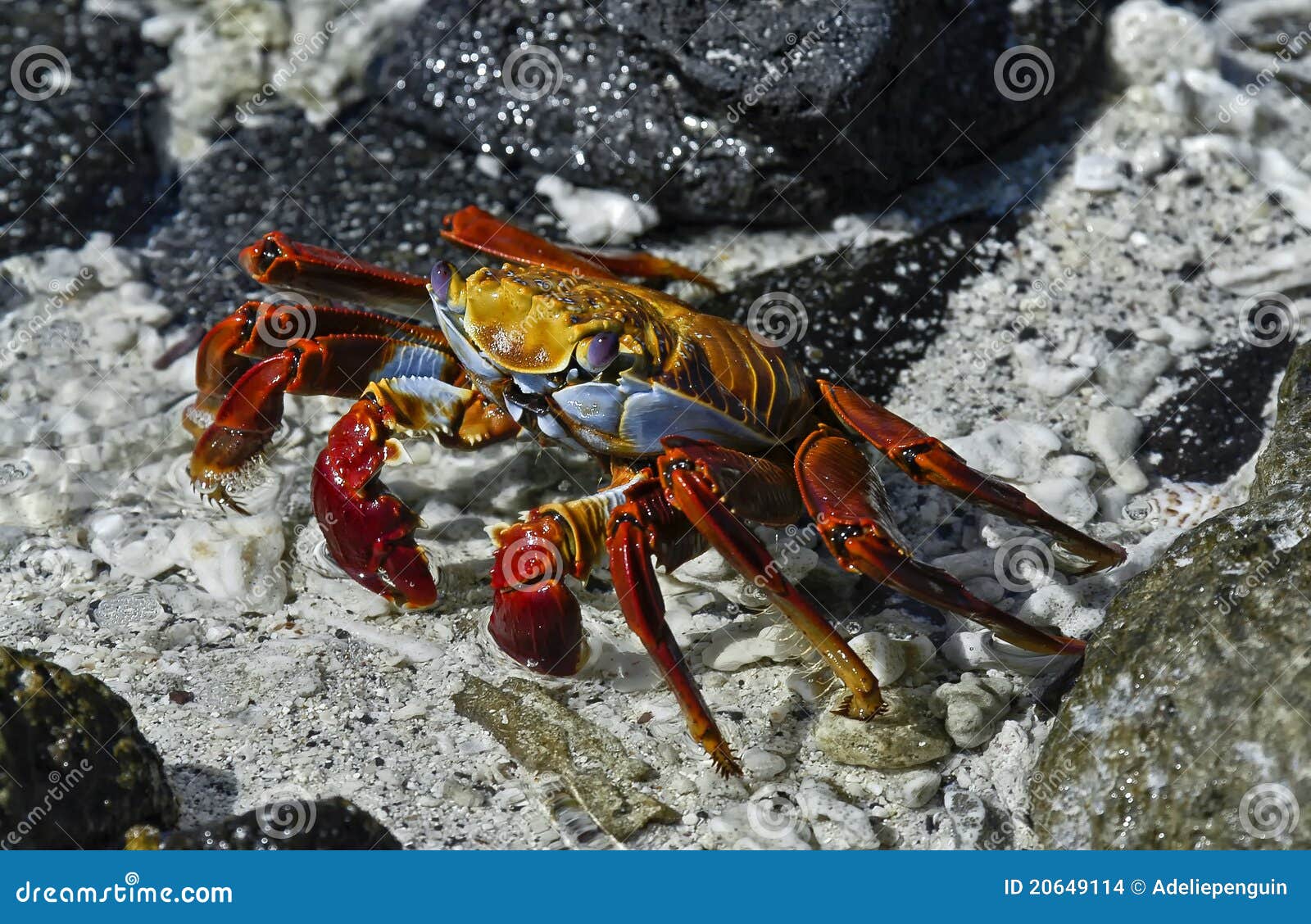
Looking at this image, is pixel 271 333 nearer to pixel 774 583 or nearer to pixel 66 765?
pixel 66 765

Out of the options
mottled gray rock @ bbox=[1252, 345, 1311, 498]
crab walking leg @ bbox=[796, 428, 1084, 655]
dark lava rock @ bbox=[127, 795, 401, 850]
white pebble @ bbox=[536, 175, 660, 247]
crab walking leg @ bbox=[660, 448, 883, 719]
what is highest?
mottled gray rock @ bbox=[1252, 345, 1311, 498]

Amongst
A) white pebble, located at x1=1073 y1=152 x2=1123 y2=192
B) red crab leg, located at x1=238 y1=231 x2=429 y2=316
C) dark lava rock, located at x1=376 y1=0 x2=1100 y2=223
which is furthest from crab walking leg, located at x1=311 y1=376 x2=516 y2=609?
white pebble, located at x1=1073 y1=152 x2=1123 y2=192

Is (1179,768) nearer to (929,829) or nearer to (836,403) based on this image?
(929,829)

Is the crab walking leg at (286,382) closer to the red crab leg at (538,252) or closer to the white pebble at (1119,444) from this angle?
the red crab leg at (538,252)

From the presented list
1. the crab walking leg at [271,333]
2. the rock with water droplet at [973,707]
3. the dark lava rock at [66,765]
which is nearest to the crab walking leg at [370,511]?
the crab walking leg at [271,333]

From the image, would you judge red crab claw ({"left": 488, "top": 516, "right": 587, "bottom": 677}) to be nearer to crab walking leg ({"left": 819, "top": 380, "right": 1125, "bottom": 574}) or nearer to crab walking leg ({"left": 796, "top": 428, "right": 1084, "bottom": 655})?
crab walking leg ({"left": 796, "top": 428, "right": 1084, "bottom": 655})
